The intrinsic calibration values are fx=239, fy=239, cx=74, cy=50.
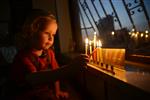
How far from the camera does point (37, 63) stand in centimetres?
86

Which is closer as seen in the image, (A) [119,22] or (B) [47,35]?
(B) [47,35]

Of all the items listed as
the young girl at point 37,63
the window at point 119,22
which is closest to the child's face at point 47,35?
the young girl at point 37,63

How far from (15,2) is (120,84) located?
438 centimetres

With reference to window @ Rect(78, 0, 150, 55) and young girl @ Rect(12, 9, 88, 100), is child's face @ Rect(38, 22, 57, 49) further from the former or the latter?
window @ Rect(78, 0, 150, 55)

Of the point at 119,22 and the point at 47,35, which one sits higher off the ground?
the point at 119,22

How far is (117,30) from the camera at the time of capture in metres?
3.09

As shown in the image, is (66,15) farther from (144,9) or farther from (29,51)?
(29,51)


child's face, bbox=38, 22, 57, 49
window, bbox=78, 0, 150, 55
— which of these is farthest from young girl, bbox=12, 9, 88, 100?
window, bbox=78, 0, 150, 55

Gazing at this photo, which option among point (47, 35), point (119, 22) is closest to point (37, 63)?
point (47, 35)

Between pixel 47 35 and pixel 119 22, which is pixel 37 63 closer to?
pixel 47 35

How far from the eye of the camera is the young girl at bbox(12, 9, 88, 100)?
2.48ft

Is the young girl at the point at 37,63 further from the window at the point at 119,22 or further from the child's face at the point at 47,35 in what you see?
the window at the point at 119,22

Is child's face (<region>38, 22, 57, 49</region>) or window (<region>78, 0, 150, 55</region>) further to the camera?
window (<region>78, 0, 150, 55</region>)

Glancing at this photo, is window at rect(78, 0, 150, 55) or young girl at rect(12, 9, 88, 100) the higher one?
window at rect(78, 0, 150, 55)
